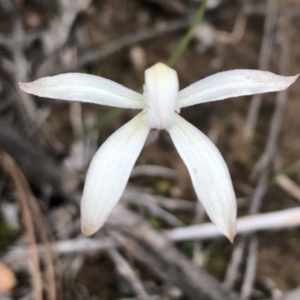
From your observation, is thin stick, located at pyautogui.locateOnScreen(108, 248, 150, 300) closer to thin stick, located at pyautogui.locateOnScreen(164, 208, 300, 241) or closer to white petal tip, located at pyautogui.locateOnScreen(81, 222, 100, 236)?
thin stick, located at pyautogui.locateOnScreen(164, 208, 300, 241)

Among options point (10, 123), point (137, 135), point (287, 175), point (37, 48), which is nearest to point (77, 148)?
point (10, 123)

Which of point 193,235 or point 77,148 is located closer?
point 193,235

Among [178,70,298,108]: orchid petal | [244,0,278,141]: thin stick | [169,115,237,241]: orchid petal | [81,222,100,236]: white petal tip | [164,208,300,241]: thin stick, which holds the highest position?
[244,0,278,141]: thin stick

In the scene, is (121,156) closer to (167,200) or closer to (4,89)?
(167,200)

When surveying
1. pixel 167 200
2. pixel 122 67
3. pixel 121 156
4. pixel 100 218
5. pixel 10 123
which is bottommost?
pixel 100 218

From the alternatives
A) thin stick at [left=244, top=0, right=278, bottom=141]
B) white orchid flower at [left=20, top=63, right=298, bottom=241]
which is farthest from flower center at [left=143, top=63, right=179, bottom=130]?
thin stick at [left=244, top=0, right=278, bottom=141]

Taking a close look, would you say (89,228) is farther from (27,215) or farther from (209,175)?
(27,215)

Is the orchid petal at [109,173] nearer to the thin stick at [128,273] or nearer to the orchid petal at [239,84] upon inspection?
the orchid petal at [239,84]
